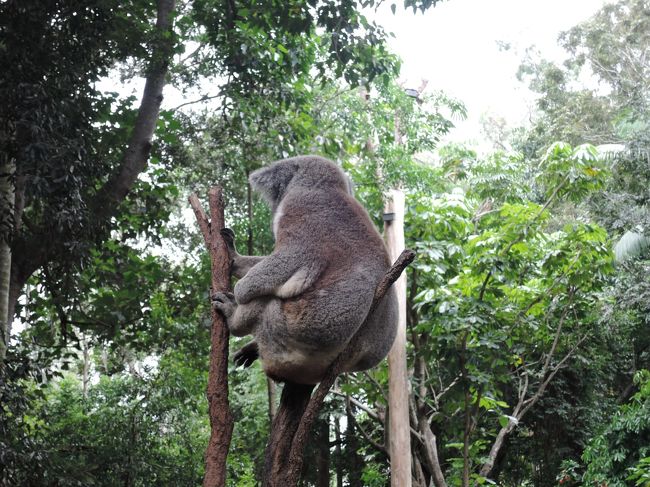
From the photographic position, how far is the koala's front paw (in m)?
3.00

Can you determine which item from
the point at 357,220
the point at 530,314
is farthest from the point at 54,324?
the point at 357,220

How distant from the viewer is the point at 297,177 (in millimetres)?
3572

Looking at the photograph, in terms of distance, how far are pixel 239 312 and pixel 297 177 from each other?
0.86m

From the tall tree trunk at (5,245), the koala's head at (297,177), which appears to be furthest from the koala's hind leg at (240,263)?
the tall tree trunk at (5,245)

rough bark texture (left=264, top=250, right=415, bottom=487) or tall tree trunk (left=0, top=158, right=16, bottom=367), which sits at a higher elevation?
tall tree trunk (left=0, top=158, right=16, bottom=367)

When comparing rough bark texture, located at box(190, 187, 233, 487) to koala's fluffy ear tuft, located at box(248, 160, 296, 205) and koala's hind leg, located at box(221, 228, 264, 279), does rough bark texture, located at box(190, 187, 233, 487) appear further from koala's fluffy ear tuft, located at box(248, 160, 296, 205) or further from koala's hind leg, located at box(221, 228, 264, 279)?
koala's fluffy ear tuft, located at box(248, 160, 296, 205)

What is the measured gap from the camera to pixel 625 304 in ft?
33.9

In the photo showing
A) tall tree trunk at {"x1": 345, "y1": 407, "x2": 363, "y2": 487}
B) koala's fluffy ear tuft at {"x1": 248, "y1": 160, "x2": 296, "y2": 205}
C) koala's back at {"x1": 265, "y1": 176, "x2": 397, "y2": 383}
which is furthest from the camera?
tall tree trunk at {"x1": 345, "y1": 407, "x2": 363, "y2": 487}

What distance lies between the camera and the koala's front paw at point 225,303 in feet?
9.86

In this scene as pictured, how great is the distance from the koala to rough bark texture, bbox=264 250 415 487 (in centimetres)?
8

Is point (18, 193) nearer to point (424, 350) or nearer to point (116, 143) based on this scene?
point (116, 143)

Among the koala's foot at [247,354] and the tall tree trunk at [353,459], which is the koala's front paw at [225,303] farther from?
the tall tree trunk at [353,459]

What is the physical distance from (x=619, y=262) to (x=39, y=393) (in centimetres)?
871

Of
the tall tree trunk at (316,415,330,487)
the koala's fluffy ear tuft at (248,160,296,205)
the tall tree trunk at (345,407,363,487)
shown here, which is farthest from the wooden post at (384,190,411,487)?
the tall tree trunk at (345,407,363,487)
